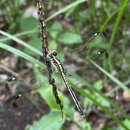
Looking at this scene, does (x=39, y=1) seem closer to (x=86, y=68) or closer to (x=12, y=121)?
(x=12, y=121)

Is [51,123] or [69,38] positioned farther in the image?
[69,38]

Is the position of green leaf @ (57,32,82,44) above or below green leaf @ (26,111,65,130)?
above

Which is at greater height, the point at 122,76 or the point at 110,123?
the point at 122,76

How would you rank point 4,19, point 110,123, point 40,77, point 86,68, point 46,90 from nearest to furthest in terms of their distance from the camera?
point 46,90 → point 110,123 → point 40,77 → point 86,68 → point 4,19

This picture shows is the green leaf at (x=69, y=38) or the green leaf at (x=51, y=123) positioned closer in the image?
the green leaf at (x=51, y=123)

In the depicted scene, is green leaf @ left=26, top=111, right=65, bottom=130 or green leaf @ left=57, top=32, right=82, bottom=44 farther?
green leaf @ left=57, top=32, right=82, bottom=44

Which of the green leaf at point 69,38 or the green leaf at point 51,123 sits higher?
the green leaf at point 69,38

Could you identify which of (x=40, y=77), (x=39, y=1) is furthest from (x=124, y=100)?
(x=39, y=1)

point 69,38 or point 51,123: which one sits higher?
point 69,38
